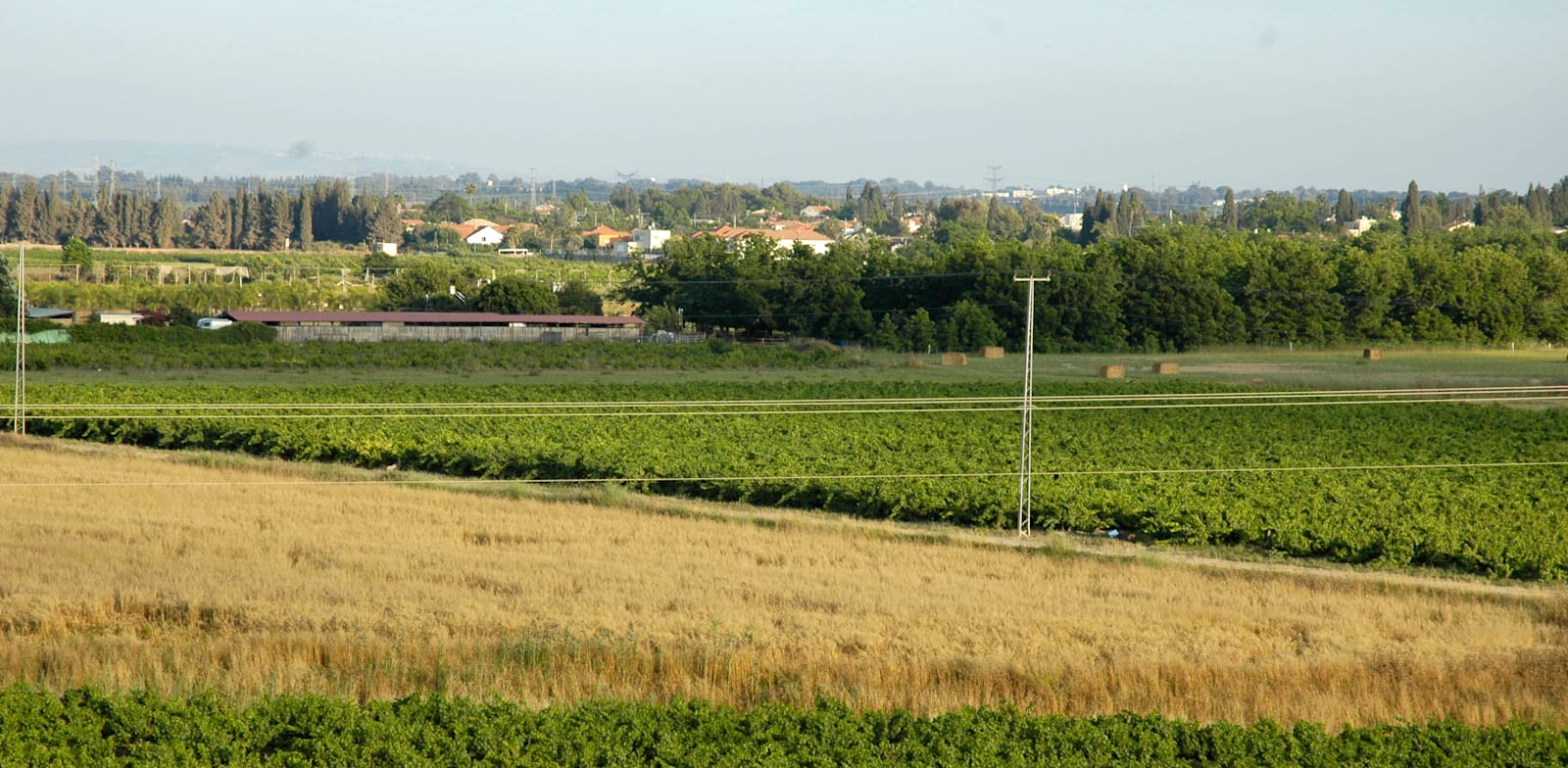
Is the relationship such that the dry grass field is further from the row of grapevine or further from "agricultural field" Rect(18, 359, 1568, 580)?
"agricultural field" Rect(18, 359, 1568, 580)

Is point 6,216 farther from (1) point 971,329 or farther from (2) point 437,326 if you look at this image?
(1) point 971,329

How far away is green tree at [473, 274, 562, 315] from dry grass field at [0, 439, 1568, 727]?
5908 cm

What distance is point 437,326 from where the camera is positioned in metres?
79.9

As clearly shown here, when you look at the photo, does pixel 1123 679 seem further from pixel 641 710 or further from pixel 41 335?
pixel 41 335

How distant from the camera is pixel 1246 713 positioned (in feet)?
51.3

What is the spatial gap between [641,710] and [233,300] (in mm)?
90012

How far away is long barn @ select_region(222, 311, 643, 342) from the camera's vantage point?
76.9 metres

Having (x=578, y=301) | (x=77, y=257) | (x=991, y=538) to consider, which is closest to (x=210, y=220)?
(x=77, y=257)

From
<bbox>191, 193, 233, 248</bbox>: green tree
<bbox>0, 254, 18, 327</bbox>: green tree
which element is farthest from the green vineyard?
<bbox>191, 193, 233, 248</bbox>: green tree

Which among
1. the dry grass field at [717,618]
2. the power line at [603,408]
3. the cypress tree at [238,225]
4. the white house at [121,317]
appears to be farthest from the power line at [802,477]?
the cypress tree at [238,225]

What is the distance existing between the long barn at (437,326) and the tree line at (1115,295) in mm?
5569

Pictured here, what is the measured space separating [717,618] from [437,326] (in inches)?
2491

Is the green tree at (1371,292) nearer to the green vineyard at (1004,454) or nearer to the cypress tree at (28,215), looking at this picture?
the green vineyard at (1004,454)

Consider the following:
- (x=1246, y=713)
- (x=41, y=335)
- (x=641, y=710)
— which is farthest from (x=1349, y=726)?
(x=41, y=335)
